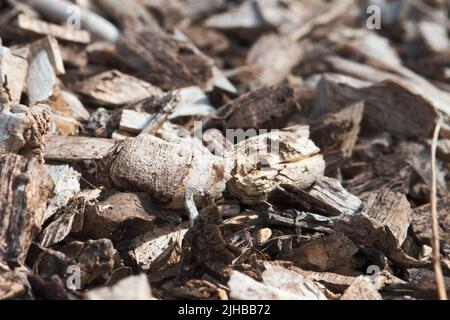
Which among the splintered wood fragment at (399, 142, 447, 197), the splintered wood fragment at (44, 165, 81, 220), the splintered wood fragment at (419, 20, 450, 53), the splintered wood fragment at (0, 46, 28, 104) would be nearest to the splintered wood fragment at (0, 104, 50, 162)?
the splintered wood fragment at (44, 165, 81, 220)

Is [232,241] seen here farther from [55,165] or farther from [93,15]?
[93,15]

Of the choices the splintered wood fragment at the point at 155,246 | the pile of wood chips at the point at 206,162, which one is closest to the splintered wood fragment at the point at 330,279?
the pile of wood chips at the point at 206,162

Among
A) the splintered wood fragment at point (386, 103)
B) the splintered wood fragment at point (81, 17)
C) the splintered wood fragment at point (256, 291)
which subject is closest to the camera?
the splintered wood fragment at point (256, 291)

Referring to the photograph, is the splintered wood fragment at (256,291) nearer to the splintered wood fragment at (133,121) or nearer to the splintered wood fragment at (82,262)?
the splintered wood fragment at (82,262)

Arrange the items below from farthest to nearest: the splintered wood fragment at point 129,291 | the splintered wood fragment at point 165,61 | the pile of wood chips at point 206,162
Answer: the splintered wood fragment at point 165,61 < the pile of wood chips at point 206,162 < the splintered wood fragment at point 129,291

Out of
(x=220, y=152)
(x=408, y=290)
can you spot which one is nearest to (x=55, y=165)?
(x=220, y=152)

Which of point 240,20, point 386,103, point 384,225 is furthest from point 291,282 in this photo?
point 240,20

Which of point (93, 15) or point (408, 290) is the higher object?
point (93, 15)

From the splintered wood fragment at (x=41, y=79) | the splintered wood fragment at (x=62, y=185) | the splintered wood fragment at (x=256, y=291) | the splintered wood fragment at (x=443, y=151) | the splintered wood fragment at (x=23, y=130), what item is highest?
the splintered wood fragment at (x=41, y=79)
